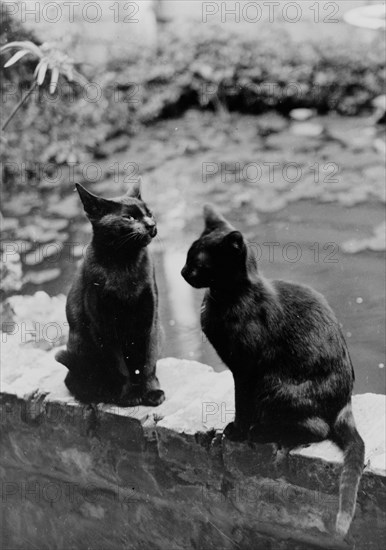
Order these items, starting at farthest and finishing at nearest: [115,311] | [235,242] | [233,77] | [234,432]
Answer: [233,77], [115,311], [234,432], [235,242]

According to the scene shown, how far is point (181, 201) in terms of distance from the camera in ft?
12.2

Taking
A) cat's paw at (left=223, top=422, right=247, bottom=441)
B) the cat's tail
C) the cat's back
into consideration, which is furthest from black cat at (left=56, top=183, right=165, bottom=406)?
the cat's tail

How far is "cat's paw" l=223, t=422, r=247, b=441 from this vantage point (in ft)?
7.34

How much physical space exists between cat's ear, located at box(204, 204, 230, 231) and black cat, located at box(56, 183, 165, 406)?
8.3 inches

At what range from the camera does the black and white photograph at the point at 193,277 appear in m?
2.13

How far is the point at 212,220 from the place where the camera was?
2.12 m

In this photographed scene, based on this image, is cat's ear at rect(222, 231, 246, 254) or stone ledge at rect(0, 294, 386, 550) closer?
cat's ear at rect(222, 231, 246, 254)

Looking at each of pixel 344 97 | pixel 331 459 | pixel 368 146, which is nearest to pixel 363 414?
pixel 331 459

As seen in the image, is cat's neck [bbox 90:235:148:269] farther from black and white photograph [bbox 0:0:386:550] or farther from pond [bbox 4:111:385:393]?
pond [bbox 4:111:385:393]

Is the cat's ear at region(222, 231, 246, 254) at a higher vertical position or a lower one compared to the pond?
higher

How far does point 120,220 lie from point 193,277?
326 mm

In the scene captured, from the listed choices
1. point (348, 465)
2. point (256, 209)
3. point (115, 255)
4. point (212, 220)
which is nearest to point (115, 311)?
point (115, 255)

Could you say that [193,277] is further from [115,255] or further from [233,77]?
[233,77]

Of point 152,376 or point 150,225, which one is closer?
point 150,225
